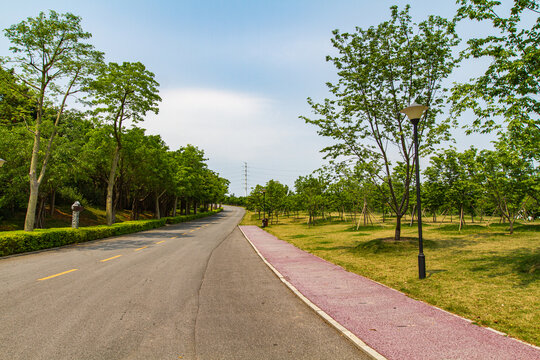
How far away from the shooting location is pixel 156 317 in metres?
5.46

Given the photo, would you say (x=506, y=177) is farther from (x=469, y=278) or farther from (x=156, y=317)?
(x=156, y=317)

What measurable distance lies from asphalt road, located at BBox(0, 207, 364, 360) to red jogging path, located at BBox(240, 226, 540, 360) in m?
0.47

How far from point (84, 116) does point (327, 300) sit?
51248mm

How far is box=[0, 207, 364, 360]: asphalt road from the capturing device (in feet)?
13.5

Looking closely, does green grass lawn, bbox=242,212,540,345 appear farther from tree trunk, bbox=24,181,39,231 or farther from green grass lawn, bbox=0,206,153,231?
green grass lawn, bbox=0,206,153,231

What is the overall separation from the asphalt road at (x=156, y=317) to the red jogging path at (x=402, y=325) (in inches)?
18.7

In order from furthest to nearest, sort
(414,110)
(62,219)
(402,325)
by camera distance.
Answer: (62,219) < (414,110) < (402,325)

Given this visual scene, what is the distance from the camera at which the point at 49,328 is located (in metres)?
4.80

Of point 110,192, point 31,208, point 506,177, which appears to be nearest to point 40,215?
point 110,192

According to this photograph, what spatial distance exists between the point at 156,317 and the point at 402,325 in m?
4.52

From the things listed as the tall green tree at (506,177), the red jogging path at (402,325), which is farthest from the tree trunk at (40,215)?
the tall green tree at (506,177)

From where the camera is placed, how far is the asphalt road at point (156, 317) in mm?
4102

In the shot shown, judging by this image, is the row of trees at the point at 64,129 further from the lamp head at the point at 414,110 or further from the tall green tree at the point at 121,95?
the lamp head at the point at 414,110

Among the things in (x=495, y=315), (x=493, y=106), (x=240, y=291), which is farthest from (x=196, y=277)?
(x=493, y=106)
